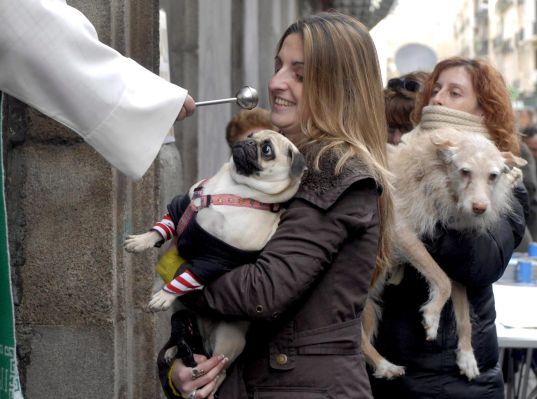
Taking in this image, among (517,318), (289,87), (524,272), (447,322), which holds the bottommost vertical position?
(524,272)

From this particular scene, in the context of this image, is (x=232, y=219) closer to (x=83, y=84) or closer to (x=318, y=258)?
(x=318, y=258)

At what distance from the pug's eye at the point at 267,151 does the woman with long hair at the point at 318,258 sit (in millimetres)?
117

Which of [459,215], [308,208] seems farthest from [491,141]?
[308,208]

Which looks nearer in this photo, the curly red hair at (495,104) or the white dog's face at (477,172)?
the white dog's face at (477,172)

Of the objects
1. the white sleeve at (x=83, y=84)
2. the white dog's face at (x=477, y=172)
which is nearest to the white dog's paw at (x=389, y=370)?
the white dog's face at (x=477, y=172)

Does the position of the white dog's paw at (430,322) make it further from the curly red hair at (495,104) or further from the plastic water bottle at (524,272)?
the plastic water bottle at (524,272)

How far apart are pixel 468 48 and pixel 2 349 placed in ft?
269

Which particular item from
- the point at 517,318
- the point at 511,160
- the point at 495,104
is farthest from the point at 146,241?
the point at 517,318

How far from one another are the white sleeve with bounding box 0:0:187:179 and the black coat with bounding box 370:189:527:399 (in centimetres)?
140

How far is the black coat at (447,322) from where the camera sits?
3.67 metres

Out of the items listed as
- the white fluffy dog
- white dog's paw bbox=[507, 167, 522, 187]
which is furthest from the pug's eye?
white dog's paw bbox=[507, 167, 522, 187]

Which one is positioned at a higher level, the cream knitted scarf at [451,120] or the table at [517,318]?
the cream knitted scarf at [451,120]

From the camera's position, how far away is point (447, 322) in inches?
149

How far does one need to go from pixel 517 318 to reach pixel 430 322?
4.68ft
